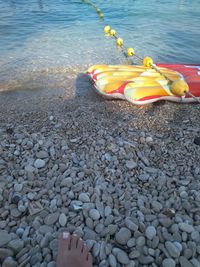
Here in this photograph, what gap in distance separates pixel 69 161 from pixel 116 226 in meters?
0.83

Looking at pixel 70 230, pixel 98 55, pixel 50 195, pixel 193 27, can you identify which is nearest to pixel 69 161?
pixel 50 195

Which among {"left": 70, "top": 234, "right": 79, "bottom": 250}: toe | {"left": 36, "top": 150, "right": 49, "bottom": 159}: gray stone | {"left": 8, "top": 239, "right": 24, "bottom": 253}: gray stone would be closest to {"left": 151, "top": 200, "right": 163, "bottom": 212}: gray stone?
{"left": 70, "top": 234, "right": 79, "bottom": 250}: toe

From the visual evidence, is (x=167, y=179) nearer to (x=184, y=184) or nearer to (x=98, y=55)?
(x=184, y=184)

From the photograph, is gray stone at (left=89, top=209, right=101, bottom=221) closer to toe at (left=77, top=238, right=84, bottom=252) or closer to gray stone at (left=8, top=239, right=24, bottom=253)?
toe at (left=77, top=238, right=84, bottom=252)

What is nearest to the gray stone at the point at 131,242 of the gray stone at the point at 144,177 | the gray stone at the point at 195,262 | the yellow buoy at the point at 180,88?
the gray stone at the point at 195,262

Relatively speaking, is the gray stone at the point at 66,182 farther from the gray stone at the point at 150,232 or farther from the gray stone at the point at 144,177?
the gray stone at the point at 150,232

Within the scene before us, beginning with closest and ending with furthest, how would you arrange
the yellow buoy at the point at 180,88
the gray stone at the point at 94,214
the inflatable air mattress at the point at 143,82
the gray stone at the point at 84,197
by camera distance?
the gray stone at the point at 94,214 < the gray stone at the point at 84,197 < the yellow buoy at the point at 180,88 < the inflatable air mattress at the point at 143,82

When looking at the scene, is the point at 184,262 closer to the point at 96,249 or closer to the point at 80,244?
the point at 96,249

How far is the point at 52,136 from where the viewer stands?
3000 millimetres

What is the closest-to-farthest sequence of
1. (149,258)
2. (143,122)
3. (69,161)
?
(149,258) < (69,161) < (143,122)

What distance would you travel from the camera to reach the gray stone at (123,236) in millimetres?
1896

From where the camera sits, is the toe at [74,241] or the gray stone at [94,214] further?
the gray stone at [94,214]

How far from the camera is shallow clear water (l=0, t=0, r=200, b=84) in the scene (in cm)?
584

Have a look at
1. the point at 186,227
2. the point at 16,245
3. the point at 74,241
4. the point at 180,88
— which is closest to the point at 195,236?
the point at 186,227
